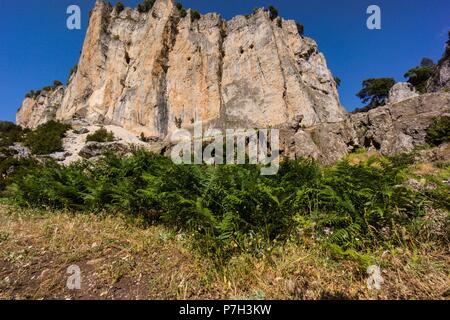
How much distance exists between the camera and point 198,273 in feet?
8.13

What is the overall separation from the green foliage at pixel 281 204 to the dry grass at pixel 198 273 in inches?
8.2

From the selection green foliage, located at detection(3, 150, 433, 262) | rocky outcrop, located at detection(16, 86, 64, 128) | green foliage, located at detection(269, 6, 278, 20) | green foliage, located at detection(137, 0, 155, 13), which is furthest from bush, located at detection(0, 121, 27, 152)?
green foliage, located at detection(269, 6, 278, 20)

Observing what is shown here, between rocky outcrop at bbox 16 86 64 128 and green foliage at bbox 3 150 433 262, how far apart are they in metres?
48.3

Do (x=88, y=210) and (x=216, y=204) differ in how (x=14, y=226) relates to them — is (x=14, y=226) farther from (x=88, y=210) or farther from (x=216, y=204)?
(x=216, y=204)

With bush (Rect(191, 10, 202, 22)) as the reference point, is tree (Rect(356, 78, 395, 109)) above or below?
below

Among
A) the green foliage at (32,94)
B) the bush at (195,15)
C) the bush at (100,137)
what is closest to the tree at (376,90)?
the bush at (195,15)

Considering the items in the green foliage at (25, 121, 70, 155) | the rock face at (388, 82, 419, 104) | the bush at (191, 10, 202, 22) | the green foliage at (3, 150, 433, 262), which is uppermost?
the bush at (191, 10, 202, 22)

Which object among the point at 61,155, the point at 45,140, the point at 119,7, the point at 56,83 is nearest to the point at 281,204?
the point at 61,155

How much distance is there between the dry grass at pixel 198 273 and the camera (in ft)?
7.06

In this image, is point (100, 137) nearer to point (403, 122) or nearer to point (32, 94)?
point (403, 122)

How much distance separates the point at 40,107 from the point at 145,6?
33614mm

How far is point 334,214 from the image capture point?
3.01 m

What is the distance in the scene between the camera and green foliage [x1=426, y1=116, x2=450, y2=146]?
376 inches

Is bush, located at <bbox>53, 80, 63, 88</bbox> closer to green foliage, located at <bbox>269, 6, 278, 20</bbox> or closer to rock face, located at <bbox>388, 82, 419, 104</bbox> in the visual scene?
green foliage, located at <bbox>269, 6, 278, 20</bbox>
